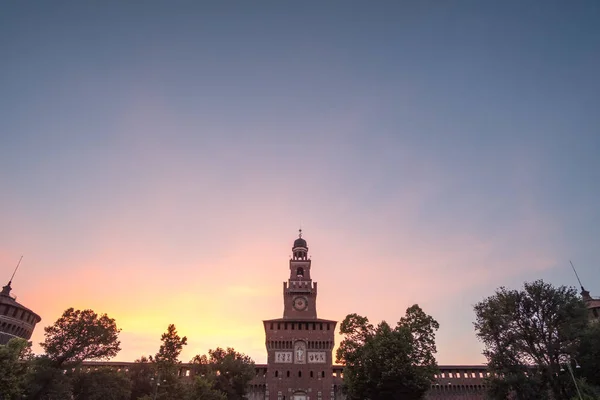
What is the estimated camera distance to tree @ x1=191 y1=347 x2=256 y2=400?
61562 mm

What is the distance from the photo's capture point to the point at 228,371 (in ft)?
206

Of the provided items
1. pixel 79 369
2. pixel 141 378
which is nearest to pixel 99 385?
pixel 79 369

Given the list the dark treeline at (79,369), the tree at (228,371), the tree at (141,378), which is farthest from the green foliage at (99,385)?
the tree at (228,371)

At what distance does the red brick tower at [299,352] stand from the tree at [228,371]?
7057mm

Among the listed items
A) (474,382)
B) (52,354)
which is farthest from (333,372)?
(52,354)

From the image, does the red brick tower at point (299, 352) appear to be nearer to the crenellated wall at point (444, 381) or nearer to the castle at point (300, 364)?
the castle at point (300, 364)

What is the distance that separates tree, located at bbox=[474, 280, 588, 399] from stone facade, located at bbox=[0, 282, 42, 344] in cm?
7678

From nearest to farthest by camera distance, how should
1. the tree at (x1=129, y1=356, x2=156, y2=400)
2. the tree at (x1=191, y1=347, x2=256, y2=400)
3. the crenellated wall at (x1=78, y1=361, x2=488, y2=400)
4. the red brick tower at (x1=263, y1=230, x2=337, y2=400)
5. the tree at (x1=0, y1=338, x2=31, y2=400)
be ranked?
the tree at (x1=0, y1=338, x2=31, y2=400)
the tree at (x1=129, y1=356, x2=156, y2=400)
the tree at (x1=191, y1=347, x2=256, y2=400)
the red brick tower at (x1=263, y1=230, x2=337, y2=400)
the crenellated wall at (x1=78, y1=361, x2=488, y2=400)

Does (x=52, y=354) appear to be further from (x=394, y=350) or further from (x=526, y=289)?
(x=526, y=289)

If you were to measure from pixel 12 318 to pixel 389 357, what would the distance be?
221 ft

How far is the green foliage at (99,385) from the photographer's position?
159 ft

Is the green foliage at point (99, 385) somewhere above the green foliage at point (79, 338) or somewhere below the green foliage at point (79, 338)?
below

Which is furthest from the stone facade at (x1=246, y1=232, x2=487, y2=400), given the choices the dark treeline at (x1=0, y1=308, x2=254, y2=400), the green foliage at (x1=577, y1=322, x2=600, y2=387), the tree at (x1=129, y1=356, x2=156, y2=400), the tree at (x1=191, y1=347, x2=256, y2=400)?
the green foliage at (x1=577, y1=322, x2=600, y2=387)

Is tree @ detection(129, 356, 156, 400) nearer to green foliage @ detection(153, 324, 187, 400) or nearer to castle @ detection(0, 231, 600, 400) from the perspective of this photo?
castle @ detection(0, 231, 600, 400)
